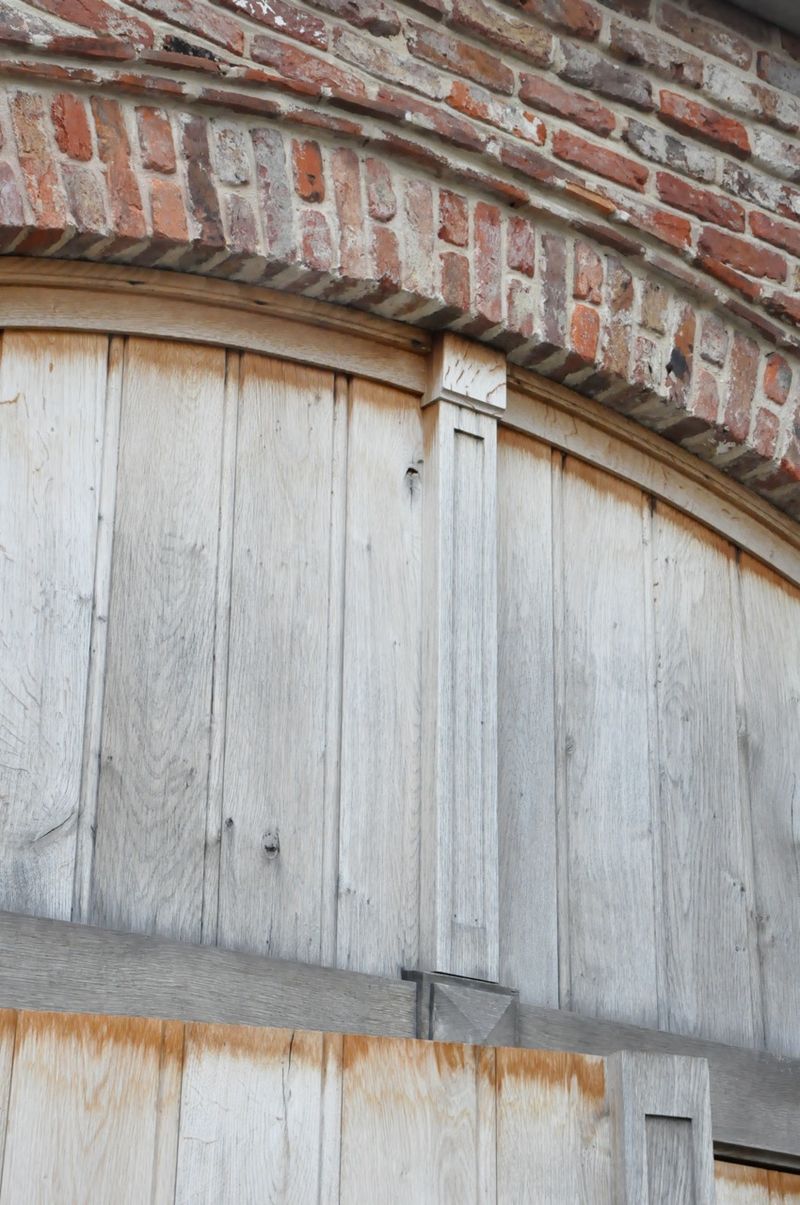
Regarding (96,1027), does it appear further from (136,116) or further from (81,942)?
(136,116)

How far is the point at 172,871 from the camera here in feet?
9.57

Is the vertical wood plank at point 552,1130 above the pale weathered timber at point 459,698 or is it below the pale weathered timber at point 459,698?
below

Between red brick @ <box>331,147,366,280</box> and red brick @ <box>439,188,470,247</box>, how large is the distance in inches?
A: 8.1

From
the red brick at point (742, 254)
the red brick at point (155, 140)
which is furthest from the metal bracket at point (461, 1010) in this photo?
the red brick at point (742, 254)

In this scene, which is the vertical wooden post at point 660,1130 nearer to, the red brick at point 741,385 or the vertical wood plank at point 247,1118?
the vertical wood plank at point 247,1118

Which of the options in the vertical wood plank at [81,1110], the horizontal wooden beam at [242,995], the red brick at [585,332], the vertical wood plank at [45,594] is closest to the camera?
the vertical wood plank at [81,1110]

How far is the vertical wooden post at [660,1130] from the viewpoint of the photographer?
2.18m

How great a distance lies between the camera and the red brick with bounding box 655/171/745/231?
3.91 meters

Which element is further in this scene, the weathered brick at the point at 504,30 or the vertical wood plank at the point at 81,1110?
the weathered brick at the point at 504,30

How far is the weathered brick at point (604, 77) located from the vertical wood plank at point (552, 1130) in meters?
2.48

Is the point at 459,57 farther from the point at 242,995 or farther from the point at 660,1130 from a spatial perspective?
the point at 660,1130

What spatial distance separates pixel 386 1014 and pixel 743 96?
2.53 meters

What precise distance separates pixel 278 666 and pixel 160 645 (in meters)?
0.25

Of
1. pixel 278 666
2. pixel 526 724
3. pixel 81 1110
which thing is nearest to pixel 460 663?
pixel 526 724
